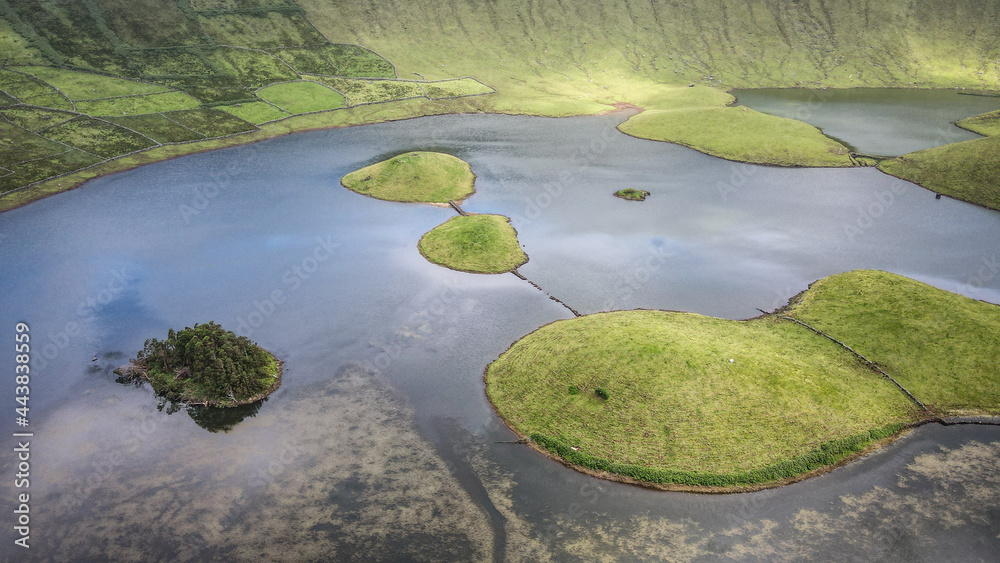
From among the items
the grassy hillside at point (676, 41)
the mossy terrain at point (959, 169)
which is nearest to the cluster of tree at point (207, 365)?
the mossy terrain at point (959, 169)

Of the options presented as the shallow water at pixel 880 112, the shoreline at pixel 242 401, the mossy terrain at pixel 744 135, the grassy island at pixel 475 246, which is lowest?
the shoreline at pixel 242 401

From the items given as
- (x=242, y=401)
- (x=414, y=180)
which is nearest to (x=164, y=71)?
(x=414, y=180)

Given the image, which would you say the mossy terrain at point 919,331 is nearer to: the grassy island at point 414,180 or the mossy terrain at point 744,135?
the mossy terrain at point 744,135

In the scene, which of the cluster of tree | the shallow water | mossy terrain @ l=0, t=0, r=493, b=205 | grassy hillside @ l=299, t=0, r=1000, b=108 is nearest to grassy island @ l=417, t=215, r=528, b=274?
the cluster of tree

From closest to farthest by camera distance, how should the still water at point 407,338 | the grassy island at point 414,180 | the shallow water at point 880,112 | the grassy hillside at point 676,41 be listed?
1. the still water at point 407,338
2. the grassy island at point 414,180
3. the shallow water at point 880,112
4. the grassy hillside at point 676,41

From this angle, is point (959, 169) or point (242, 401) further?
point (959, 169)

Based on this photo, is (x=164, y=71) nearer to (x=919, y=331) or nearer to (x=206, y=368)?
(x=206, y=368)

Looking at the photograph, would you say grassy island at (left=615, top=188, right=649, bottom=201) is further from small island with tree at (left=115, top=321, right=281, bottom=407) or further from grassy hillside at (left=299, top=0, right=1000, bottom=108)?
grassy hillside at (left=299, top=0, right=1000, bottom=108)

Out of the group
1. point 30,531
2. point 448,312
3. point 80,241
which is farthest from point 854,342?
point 80,241
